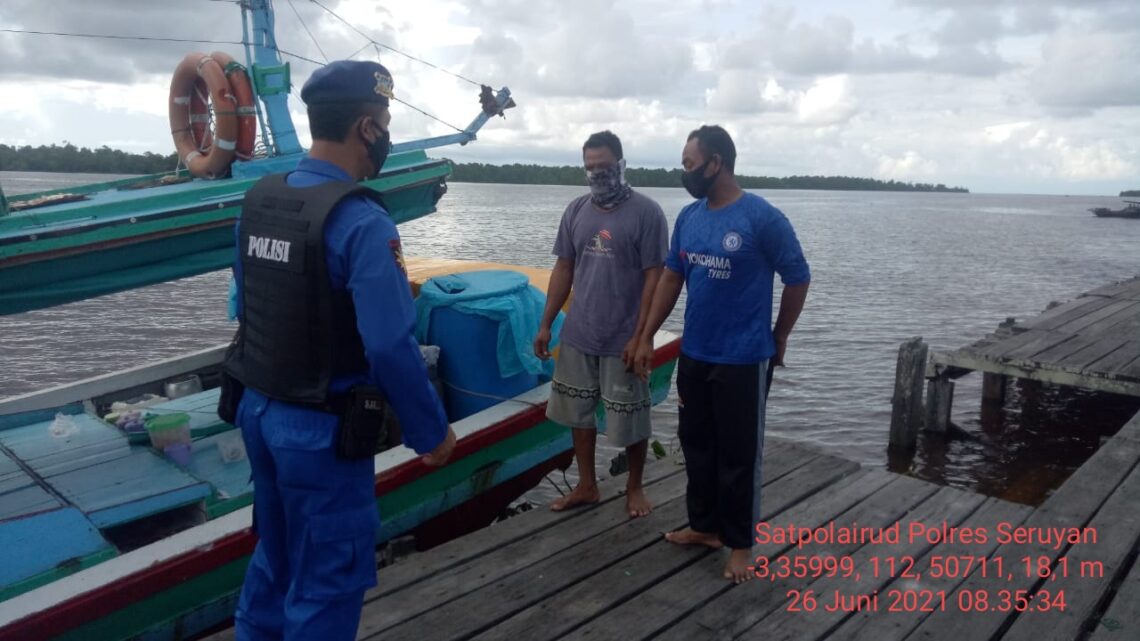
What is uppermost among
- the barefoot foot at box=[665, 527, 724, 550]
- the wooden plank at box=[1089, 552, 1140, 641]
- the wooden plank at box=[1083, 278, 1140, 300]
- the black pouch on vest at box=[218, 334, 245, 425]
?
the black pouch on vest at box=[218, 334, 245, 425]

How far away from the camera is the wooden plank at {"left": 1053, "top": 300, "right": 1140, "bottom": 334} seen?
32.8 ft

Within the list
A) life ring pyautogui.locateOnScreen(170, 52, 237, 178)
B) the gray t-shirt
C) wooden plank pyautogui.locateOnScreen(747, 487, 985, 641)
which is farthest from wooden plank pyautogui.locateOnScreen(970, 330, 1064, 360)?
life ring pyautogui.locateOnScreen(170, 52, 237, 178)

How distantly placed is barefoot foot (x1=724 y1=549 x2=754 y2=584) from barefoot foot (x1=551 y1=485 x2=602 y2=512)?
94cm

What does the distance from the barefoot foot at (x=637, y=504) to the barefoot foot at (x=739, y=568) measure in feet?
2.25

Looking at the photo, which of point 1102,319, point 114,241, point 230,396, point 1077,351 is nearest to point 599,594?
point 230,396

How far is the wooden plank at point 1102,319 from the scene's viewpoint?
32.8 ft

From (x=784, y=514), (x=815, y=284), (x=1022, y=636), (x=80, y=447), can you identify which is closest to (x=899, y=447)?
(x=784, y=514)

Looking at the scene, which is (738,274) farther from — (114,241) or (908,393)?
(908,393)

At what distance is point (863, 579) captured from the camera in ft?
11.7

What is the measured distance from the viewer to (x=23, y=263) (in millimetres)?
5883

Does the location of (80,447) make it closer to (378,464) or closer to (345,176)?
(378,464)

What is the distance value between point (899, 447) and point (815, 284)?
15025mm

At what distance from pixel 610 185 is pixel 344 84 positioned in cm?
179

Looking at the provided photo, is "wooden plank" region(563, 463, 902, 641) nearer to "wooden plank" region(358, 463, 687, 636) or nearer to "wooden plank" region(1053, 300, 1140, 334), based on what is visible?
"wooden plank" region(358, 463, 687, 636)
